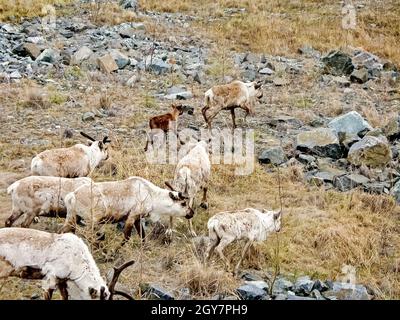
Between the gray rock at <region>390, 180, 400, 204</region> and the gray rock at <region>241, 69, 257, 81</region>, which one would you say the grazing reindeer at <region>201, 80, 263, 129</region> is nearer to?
the gray rock at <region>241, 69, 257, 81</region>

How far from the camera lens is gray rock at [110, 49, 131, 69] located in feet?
56.0

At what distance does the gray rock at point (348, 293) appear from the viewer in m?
6.96

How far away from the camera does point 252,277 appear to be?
25.1 feet

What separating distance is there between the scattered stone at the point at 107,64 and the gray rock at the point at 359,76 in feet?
20.9

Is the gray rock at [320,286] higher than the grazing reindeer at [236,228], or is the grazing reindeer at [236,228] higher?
the grazing reindeer at [236,228]

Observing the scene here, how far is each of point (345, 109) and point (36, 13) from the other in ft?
37.5

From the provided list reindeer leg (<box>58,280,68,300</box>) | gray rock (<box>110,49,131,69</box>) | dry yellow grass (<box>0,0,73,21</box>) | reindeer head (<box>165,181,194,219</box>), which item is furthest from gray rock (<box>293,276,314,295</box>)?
dry yellow grass (<box>0,0,73,21</box>)

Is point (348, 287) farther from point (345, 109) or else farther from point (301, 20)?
point (301, 20)

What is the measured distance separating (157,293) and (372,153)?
238 inches

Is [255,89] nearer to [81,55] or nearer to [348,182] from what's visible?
[348,182]

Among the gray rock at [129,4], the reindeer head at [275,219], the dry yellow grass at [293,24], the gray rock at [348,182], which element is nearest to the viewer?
the reindeer head at [275,219]

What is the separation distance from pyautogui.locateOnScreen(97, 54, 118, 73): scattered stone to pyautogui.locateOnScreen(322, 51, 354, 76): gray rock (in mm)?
5946

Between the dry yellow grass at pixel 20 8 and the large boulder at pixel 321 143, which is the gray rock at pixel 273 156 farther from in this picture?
the dry yellow grass at pixel 20 8

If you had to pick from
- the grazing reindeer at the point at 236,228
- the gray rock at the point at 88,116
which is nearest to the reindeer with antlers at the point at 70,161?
the grazing reindeer at the point at 236,228
